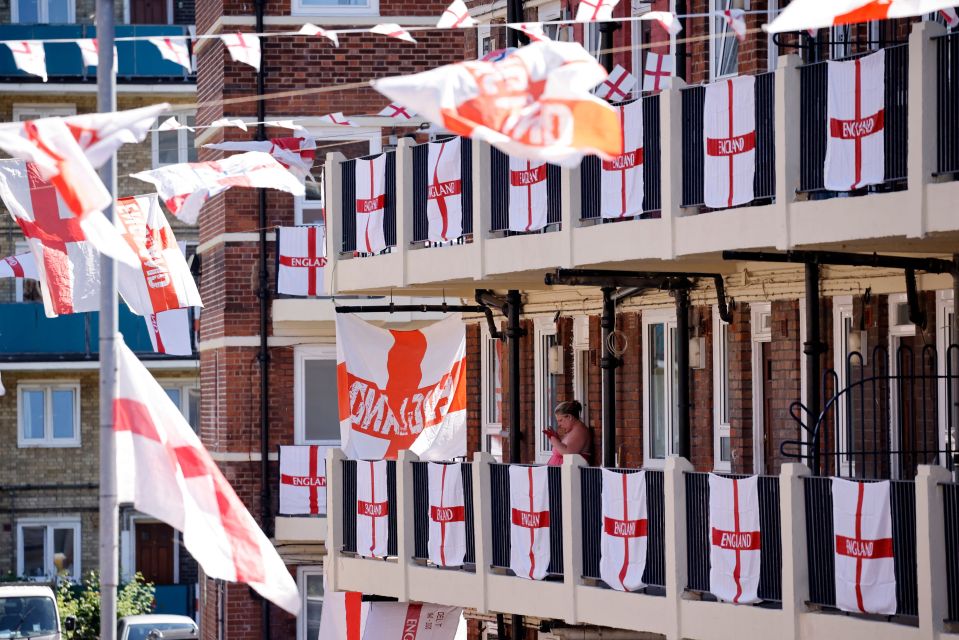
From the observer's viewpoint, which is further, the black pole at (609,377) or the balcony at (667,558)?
the black pole at (609,377)

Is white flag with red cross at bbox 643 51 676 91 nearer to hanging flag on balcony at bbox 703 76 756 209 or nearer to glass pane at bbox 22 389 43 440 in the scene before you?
hanging flag on balcony at bbox 703 76 756 209

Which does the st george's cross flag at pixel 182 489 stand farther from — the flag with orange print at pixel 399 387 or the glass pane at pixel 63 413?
the glass pane at pixel 63 413

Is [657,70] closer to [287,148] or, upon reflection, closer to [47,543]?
[287,148]

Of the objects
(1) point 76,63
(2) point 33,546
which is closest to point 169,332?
(1) point 76,63

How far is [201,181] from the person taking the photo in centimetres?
1772

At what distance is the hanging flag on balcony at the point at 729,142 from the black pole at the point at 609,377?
378 cm

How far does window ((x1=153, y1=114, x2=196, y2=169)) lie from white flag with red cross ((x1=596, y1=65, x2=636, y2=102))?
25.6 m

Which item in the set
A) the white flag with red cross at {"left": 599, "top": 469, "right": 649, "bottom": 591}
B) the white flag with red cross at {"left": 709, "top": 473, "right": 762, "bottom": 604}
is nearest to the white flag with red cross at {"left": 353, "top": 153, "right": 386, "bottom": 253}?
the white flag with red cross at {"left": 599, "top": 469, "right": 649, "bottom": 591}

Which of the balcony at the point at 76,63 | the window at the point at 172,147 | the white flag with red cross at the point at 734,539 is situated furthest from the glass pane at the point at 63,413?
the white flag with red cross at the point at 734,539

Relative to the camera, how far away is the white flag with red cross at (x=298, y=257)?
2823cm

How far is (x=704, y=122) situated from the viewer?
16750 millimetres

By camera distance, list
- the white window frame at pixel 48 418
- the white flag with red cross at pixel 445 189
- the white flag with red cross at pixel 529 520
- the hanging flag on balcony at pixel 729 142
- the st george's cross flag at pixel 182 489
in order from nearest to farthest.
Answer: the st george's cross flag at pixel 182 489, the hanging flag on balcony at pixel 729 142, the white flag with red cross at pixel 529 520, the white flag with red cross at pixel 445 189, the white window frame at pixel 48 418

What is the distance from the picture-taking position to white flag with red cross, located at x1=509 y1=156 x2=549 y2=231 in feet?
62.0

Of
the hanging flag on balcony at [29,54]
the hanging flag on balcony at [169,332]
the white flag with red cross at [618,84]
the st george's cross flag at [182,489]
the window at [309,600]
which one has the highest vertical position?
the white flag with red cross at [618,84]
